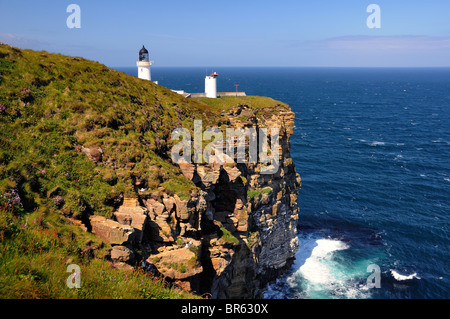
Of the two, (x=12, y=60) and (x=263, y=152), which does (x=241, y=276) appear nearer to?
(x=263, y=152)

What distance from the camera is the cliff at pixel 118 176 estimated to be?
2094cm

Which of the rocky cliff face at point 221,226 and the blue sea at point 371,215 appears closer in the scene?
the rocky cliff face at point 221,226

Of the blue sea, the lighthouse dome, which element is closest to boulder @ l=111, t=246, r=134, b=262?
the blue sea

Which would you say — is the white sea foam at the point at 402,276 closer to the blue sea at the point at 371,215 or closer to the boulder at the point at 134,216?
the blue sea at the point at 371,215

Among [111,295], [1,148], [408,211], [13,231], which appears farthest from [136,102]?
[408,211]

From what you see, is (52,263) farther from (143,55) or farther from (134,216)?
(143,55)

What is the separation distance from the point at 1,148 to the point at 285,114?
43930 millimetres

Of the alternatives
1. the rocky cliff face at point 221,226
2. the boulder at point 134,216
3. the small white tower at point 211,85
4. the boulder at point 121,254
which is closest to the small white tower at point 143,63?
the small white tower at point 211,85

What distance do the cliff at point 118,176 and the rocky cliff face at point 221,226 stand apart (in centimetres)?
11

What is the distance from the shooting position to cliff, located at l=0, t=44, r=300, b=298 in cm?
2094

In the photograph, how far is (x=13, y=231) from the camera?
14820 millimetres

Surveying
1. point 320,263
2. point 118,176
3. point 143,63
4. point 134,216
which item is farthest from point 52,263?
point 143,63

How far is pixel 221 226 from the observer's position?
35844mm

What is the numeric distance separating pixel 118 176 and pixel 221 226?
1424cm
